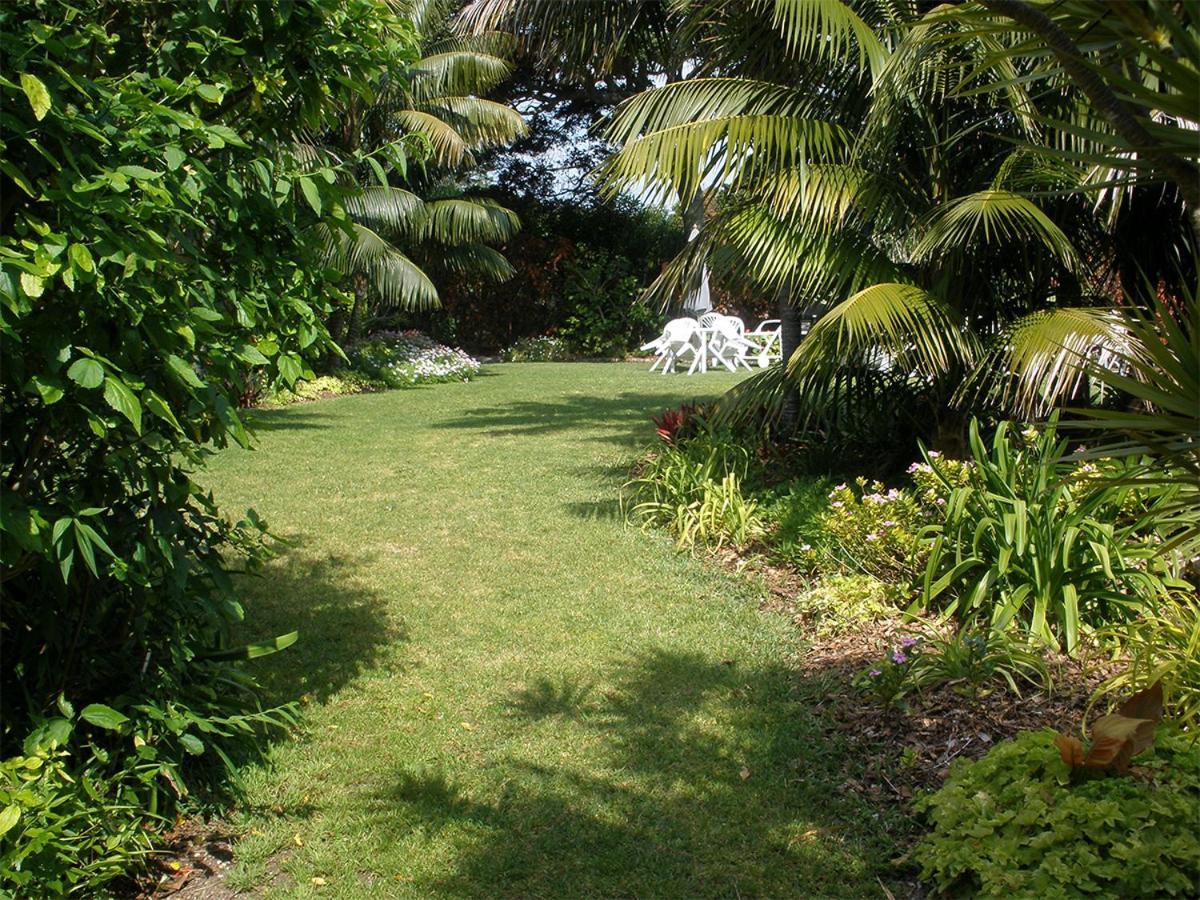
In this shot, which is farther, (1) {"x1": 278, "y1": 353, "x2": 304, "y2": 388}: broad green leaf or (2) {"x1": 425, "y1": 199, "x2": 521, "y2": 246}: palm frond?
(2) {"x1": 425, "y1": 199, "x2": 521, "y2": 246}: palm frond

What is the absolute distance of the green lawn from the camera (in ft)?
11.2

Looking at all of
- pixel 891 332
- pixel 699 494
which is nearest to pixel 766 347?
pixel 699 494

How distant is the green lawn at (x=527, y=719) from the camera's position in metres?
3.43

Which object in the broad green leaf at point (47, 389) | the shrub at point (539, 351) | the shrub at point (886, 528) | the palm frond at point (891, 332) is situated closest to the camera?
the broad green leaf at point (47, 389)

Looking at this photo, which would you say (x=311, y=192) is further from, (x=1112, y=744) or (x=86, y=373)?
(x=1112, y=744)

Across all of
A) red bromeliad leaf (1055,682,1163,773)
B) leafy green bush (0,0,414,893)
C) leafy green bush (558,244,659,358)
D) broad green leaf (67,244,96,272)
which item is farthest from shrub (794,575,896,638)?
leafy green bush (558,244,659,358)

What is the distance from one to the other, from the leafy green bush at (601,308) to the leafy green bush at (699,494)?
16.4m

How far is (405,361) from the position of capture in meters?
20.2

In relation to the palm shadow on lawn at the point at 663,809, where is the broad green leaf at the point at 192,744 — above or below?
above

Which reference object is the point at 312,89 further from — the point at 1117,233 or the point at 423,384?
the point at 423,384

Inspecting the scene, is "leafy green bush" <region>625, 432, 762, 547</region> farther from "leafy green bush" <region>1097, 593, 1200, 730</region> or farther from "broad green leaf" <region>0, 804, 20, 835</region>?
"broad green leaf" <region>0, 804, 20, 835</region>

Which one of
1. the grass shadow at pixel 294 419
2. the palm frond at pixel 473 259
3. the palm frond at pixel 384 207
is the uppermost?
the palm frond at pixel 384 207

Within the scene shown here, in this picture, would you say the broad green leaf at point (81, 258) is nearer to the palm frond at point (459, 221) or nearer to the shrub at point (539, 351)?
the palm frond at point (459, 221)

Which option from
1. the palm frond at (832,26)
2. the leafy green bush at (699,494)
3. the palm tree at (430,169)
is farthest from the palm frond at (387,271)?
the palm frond at (832,26)
